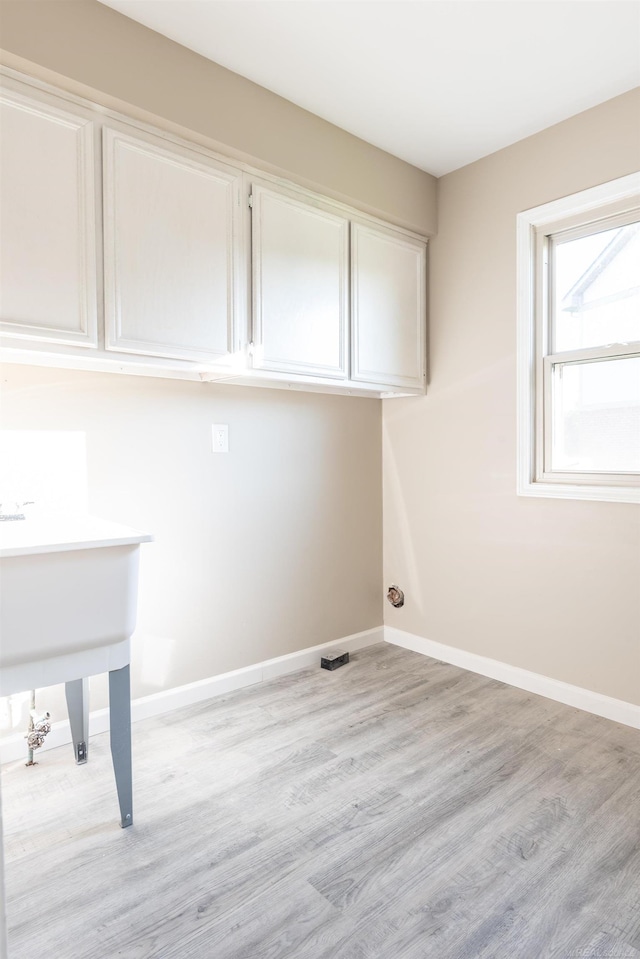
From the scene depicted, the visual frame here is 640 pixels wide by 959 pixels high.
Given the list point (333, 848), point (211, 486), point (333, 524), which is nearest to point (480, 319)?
point (333, 524)

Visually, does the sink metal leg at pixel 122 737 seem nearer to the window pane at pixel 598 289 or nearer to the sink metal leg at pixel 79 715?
the sink metal leg at pixel 79 715

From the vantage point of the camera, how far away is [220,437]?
2447 millimetres

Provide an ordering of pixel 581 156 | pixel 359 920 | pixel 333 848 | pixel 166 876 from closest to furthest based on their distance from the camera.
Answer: pixel 359 920
pixel 166 876
pixel 333 848
pixel 581 156

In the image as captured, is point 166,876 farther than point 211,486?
Result: No

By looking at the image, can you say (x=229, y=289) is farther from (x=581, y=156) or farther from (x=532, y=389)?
(x=581, y=156)

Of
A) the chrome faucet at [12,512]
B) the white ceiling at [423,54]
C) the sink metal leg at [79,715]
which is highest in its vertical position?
the white ceiling at [423,54]

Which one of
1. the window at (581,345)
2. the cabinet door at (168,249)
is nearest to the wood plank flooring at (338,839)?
the window at (581,345)

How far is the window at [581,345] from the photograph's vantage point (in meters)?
2.26

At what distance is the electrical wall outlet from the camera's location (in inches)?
95.6

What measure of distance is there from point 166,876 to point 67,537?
2.97 feet

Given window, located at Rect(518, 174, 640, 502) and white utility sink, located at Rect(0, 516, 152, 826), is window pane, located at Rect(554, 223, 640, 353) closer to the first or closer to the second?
window, located at Rect(518, 174, 640, 502)

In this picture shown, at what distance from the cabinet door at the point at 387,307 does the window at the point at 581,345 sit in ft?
1.70

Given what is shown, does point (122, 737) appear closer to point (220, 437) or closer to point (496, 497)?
point (220, 437)

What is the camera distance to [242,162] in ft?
7.02
